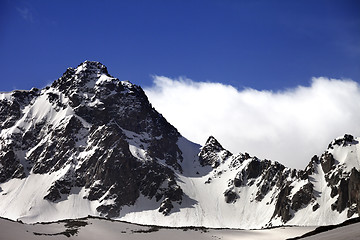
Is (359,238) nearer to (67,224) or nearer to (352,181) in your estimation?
(67,224)

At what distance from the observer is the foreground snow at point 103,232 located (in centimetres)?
4994

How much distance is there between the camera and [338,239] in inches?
689

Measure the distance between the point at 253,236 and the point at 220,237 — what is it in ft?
22.4

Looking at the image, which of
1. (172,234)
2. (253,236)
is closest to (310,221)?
(253,236)

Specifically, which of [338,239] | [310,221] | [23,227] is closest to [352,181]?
[310,221]

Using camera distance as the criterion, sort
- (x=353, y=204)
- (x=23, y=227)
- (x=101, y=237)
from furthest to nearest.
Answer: (x=353, y=204) → (x=101, y=237) → (x=23, y=227)

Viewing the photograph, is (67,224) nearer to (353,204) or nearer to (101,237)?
(101,237)

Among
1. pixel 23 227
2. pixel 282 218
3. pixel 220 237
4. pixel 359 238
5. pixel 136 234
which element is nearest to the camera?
pixel 359 238

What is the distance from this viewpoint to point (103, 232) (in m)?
61.8

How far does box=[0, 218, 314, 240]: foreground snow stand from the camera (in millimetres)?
49938

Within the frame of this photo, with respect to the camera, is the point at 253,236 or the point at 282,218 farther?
the point at 282,218

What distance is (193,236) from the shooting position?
6525 cm

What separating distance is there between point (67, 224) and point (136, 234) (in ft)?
33.7

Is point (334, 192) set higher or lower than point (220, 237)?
higher
